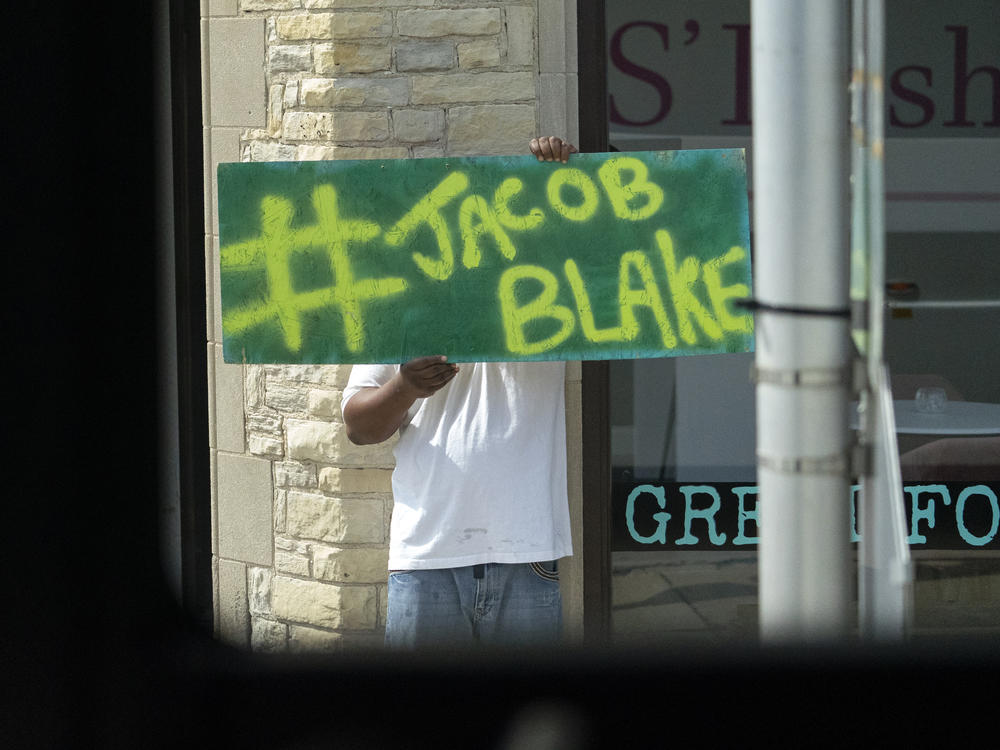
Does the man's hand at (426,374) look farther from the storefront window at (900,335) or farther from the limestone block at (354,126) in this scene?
the limestone block at (354,126)

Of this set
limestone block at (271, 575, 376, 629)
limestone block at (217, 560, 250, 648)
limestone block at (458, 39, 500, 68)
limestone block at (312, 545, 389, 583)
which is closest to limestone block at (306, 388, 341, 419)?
limestone block at (312, 545, 389, 583)

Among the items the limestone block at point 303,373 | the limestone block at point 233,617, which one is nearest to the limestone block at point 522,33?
the limestone block at point 303,373

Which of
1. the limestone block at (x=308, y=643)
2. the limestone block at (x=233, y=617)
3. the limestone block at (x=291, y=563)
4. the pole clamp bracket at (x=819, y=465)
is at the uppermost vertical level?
the pole clamp bracket at (x=819, y=465)

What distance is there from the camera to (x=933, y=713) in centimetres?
106

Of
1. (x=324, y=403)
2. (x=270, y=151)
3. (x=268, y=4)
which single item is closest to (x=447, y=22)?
(x=268, y=4)

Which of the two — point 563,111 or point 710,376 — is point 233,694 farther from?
point 710,376

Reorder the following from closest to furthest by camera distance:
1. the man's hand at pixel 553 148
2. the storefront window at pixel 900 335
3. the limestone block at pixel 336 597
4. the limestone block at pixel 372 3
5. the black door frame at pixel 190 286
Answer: the black door frame at pixel 190 286, the man's hand at pixel 553 148, the limestone block at pixel 336 597, the limestone block at pixel 372 3, the storefront window at pixel 900 335

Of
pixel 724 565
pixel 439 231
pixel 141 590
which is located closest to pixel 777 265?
pixel 141 590

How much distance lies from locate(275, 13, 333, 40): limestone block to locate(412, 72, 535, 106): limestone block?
0.31m

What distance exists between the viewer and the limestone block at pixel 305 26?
3691mm

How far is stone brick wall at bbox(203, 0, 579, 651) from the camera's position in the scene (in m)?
3.69

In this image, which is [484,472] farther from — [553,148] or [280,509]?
[280,509]

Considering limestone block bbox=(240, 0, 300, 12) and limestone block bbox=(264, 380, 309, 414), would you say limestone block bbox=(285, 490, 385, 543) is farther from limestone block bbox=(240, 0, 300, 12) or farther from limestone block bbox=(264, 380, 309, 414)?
limestone block bbox=(240, 0, 300, 12)

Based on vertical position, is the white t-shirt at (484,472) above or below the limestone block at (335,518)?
above
